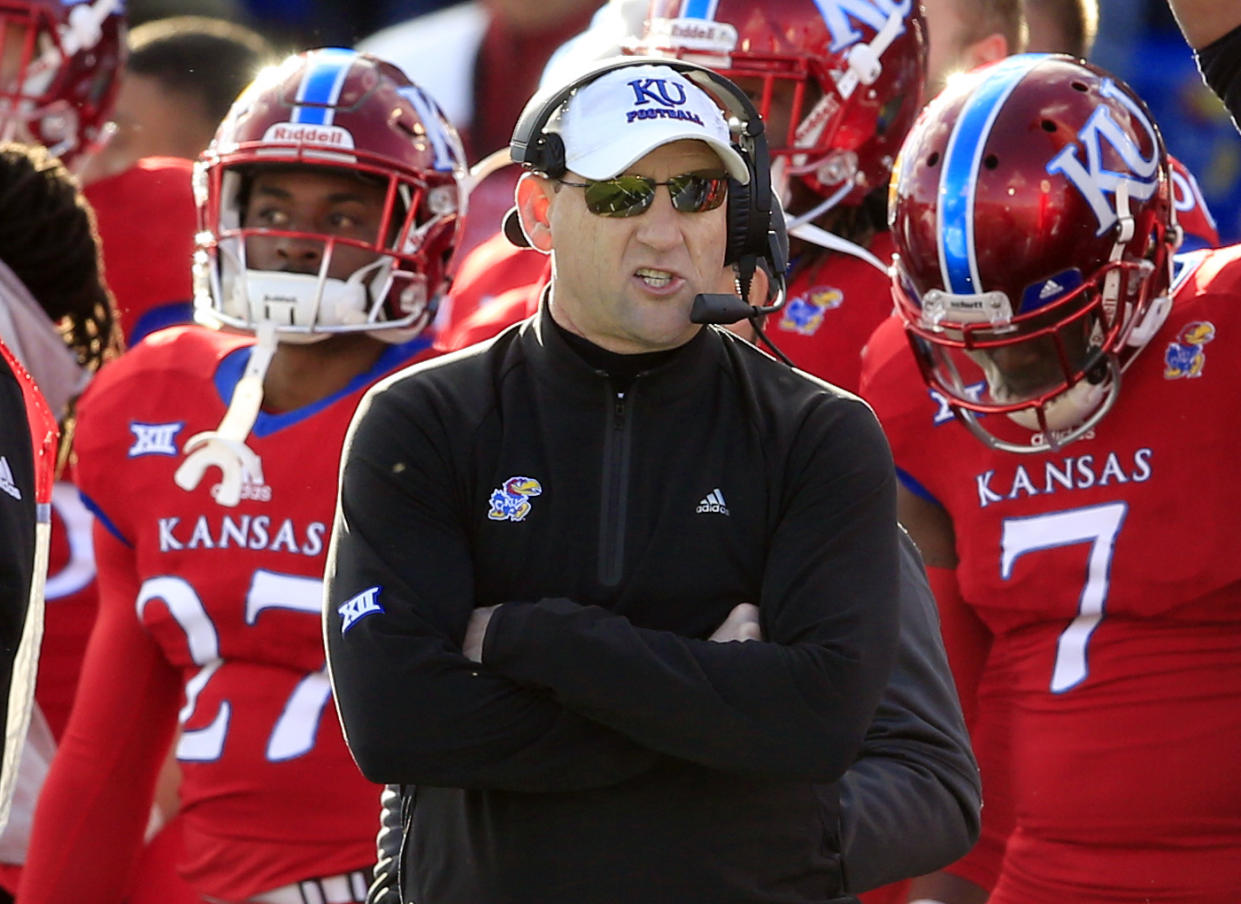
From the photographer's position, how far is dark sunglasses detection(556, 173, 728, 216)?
255cm

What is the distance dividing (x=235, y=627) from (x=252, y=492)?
234 mm

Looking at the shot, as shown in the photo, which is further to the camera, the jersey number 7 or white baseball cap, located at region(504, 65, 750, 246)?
the jersey number 7

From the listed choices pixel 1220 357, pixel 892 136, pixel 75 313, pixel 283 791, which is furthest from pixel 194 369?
pixel 1220 357

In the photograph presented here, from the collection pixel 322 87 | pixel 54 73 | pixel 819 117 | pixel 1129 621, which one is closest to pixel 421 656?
pixel 1129 621

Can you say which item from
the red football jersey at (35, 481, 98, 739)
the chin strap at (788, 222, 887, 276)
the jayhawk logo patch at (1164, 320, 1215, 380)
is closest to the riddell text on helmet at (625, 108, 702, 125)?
the jayhawk logo patch at (1164, 320, 1215, 380)

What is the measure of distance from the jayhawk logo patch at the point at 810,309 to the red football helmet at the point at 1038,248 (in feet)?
1.33

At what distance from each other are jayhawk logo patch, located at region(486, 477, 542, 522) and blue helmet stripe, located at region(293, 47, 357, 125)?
169 cm

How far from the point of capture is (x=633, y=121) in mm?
2529

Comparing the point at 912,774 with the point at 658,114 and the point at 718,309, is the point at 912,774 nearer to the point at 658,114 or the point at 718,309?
the point at 718,309

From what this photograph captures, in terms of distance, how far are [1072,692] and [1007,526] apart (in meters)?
0.29

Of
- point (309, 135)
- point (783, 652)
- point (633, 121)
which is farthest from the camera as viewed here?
point (309, 135)

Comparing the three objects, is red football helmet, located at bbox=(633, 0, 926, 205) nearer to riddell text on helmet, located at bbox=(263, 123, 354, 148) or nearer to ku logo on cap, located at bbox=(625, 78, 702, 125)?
riddell text on helmet, located at bbox=(263, 123, 354, 148)

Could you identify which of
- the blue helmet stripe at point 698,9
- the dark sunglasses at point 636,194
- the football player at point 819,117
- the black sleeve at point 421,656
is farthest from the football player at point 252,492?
the dark sunglasses at point 636,194

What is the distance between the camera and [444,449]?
2498mm
